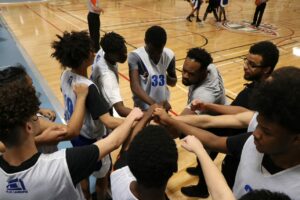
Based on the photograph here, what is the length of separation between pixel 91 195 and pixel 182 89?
3.21 m

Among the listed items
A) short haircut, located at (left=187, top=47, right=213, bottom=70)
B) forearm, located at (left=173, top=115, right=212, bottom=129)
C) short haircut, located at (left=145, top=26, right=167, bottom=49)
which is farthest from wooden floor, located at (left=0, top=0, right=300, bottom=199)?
short haircut, located at (left=145, top=26, right=167, bottom=49)

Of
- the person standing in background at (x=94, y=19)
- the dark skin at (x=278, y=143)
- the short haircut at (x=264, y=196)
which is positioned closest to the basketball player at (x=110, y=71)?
the dark skin at (x=278, y=143)

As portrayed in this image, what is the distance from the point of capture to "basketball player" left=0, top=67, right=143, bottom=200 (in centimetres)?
147

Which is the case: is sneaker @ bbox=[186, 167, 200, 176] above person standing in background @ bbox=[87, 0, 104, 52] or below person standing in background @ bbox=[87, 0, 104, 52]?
below

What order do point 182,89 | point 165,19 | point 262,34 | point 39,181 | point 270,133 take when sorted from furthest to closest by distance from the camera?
point 165,19, point 262,34, point 182,89, point 39,181, point 270,133

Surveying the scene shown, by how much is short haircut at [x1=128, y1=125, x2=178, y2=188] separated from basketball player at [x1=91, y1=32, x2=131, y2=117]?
4.32 ft

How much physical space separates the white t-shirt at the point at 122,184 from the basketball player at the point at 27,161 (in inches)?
6.6

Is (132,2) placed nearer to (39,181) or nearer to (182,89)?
(182,89)

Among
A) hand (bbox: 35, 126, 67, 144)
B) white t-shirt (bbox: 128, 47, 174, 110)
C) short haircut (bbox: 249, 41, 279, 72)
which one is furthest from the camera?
white t-shirt (bbox: 128, 47, 174, 110)

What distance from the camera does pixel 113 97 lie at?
2.71 meters

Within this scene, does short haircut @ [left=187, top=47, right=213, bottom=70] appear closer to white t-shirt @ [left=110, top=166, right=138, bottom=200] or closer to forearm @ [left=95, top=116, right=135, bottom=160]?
forearm @ [left=95, top=116, right=135, bottom=160]

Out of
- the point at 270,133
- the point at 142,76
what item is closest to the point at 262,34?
the point at 142,76

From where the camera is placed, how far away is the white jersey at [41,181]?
147 centimetres

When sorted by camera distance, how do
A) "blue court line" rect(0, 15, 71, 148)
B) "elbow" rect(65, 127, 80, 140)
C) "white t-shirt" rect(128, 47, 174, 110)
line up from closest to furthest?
"elbow" rect(65, 127, 80, 140), "white t-shirt" rect(128, 47, 174, 110), "blue court line" rect(0, 15, 71, 148)
